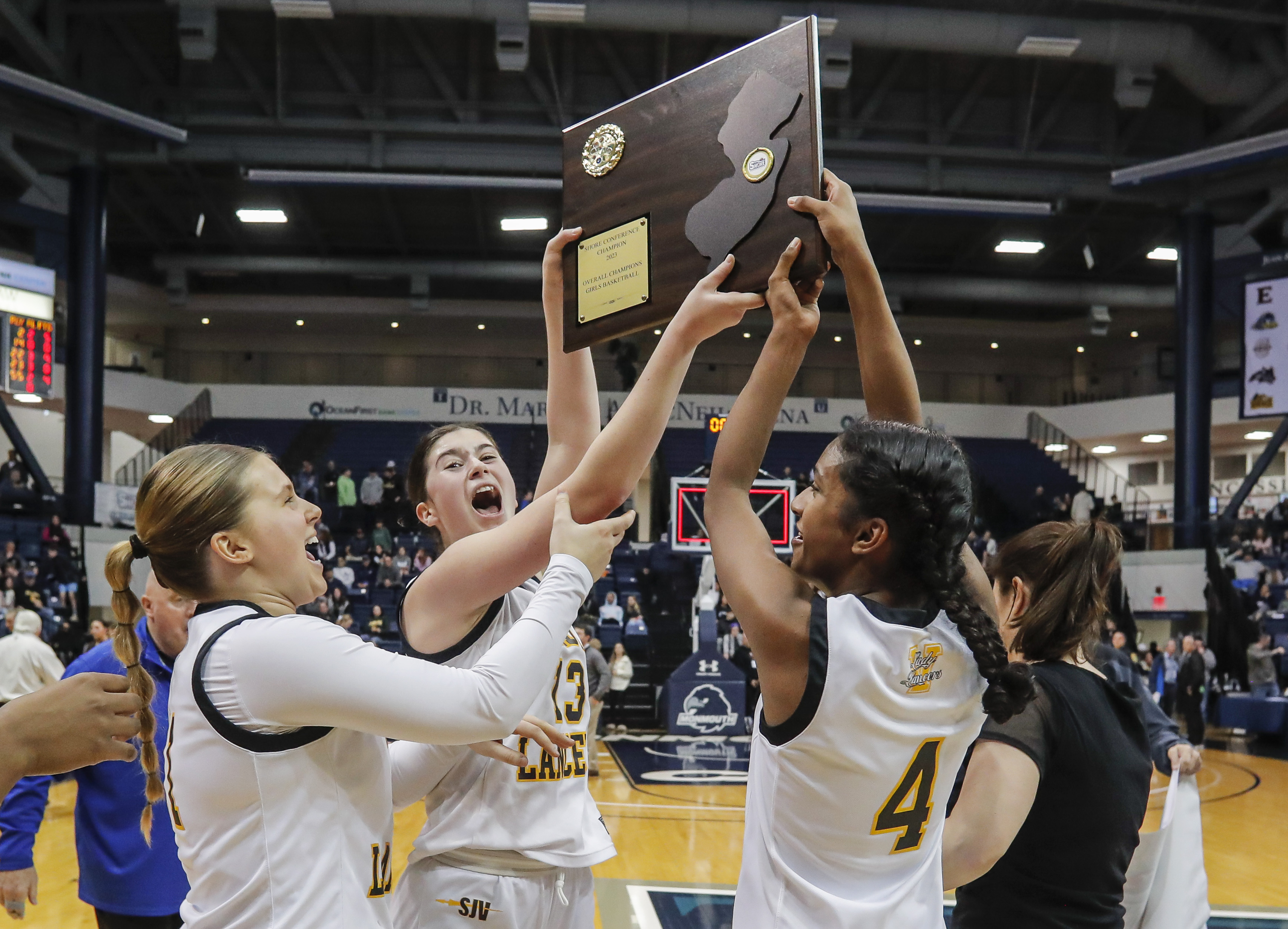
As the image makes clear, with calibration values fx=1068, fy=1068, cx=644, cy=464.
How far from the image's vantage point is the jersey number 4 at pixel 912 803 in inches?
62.3

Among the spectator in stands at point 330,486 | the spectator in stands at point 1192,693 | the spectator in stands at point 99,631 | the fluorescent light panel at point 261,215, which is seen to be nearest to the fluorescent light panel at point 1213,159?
the spectator in stands at point 1192,693

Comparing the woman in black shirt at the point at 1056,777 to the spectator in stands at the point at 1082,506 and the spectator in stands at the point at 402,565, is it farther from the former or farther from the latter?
the spectator in stands at the point at 1082,506

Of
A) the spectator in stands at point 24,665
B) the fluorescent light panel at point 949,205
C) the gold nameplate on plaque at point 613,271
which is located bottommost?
the spectator in stands at point 24,665

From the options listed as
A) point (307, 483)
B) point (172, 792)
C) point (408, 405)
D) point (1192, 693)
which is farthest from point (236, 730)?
point (408, 405)

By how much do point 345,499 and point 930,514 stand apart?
20768 millimetres

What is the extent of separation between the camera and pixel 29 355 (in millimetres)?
15898

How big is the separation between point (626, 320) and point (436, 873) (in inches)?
45.4

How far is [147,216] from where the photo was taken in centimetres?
2177

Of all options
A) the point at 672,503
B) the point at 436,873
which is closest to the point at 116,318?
the point at 672,503

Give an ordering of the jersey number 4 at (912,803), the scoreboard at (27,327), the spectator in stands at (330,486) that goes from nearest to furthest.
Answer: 1. the jersey number 4 at (912,803)
2. the scoreboard at (27,327)
3. the spectator in stands at (330,486)

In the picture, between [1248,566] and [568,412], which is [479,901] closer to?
[568,412]

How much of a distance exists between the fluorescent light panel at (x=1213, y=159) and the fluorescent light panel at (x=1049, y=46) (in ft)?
6.05

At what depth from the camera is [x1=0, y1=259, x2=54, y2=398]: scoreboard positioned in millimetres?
15625

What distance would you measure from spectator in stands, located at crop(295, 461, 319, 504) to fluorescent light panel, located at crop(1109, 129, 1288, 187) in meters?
14.4
